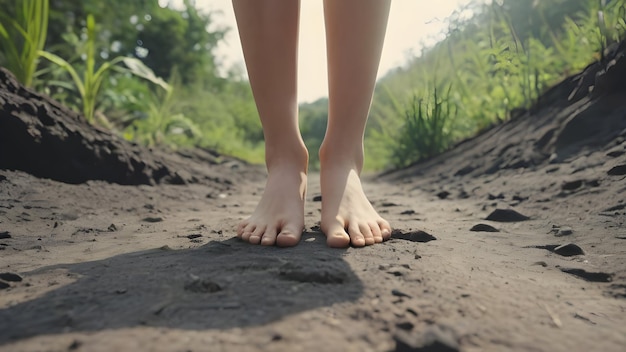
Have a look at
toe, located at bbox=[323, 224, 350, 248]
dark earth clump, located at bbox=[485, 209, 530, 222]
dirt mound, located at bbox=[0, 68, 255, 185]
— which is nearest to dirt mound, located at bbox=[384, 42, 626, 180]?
dark earth clump, located at bbox=[485, 209, 530, 222]

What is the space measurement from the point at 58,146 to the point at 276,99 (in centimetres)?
132

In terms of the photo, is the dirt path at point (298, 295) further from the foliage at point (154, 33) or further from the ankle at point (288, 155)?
the foliage at point (154, 33)

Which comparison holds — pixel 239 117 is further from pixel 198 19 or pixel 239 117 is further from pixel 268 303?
pixel 268 303

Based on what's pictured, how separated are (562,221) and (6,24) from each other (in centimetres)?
425

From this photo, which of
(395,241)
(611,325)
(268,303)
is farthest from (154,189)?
(611,325)

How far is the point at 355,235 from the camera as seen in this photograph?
1284mm

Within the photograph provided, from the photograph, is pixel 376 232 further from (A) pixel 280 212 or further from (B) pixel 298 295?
(B) pixel 298 295

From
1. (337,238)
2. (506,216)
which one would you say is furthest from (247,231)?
(506,216)

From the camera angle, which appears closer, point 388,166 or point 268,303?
point 268,303

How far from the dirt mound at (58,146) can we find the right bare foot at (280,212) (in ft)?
4.06

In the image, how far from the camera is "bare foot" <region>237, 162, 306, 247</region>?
1280 mm

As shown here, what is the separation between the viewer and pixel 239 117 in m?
10.8

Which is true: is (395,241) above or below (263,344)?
above

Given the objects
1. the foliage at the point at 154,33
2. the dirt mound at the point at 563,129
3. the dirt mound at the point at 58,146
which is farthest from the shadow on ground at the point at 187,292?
the foliage at the point at 154,33
